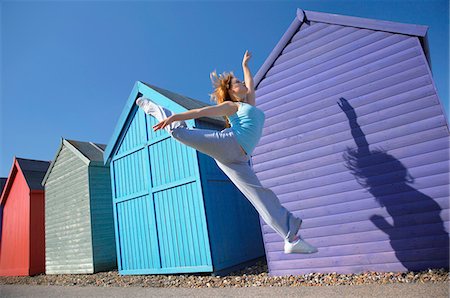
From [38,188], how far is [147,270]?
24.1ft

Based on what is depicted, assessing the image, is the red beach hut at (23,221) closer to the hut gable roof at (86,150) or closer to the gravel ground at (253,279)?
the hut gable roof at (86,150)

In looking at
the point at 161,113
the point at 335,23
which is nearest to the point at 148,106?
the point at 161,113

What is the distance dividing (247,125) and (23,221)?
12.7 m

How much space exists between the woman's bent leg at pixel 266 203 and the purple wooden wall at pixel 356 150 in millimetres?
2380

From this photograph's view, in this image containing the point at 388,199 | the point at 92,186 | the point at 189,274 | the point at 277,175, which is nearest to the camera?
the point at 388,199

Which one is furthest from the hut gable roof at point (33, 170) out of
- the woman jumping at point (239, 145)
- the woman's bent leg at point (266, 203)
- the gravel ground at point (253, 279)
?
the woman's bent leg at point (266, 203)

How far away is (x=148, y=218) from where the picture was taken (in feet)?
26.5

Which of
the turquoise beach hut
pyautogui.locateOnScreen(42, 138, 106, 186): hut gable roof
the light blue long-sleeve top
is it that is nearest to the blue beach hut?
the turquoise beach hut

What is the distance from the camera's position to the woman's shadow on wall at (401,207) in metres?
4.59

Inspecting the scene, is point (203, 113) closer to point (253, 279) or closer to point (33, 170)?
point (253, 279)

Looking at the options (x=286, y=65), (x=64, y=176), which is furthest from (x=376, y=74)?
(x=64, y=176)

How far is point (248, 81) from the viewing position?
3900mm

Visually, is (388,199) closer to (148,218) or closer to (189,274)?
(189,274)

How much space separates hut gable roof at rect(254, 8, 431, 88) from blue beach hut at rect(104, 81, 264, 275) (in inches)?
83.5
